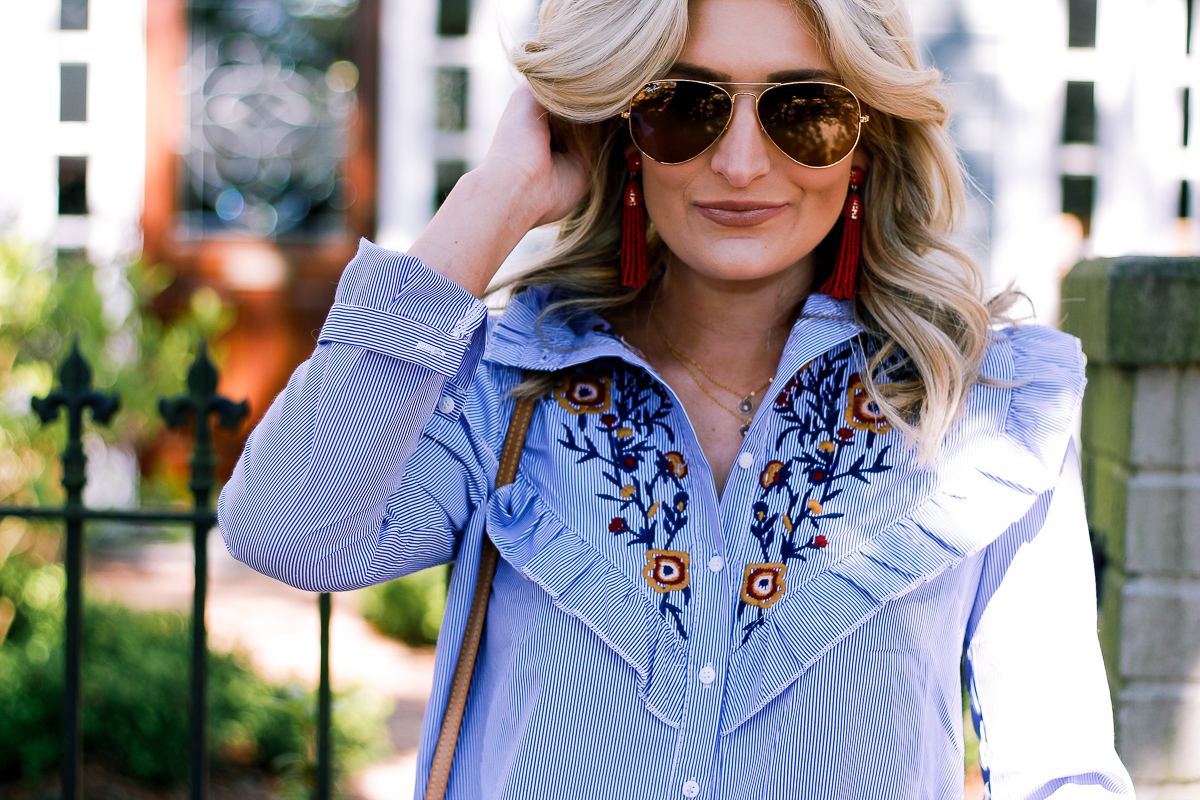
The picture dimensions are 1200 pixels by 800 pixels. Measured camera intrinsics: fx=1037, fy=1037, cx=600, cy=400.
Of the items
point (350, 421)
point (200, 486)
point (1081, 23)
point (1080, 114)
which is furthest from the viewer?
point (1080, 114)

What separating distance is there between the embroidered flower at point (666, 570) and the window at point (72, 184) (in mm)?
6236

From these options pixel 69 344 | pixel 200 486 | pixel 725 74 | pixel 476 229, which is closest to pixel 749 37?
pixel 725 74

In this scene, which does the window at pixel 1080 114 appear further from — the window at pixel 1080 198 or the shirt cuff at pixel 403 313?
the shirt cuff at pixel 403 313

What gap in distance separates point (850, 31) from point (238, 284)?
5.45m

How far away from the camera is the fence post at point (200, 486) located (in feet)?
7.06

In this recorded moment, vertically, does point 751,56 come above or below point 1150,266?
above

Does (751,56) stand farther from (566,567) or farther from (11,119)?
(11,119)

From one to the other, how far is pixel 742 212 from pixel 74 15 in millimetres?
6292

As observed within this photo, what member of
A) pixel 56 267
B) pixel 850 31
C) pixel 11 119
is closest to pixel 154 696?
pixel 56 267

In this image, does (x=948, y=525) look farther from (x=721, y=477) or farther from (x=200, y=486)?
(x=200, y=486)

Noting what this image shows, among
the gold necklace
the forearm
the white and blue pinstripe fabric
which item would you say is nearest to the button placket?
the white and blue pinstripe fabric

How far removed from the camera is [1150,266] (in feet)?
6.01

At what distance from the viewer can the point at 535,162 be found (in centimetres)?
159

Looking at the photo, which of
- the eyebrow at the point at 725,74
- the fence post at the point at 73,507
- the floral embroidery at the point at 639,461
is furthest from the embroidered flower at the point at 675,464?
the fence post at the point at 73,507
